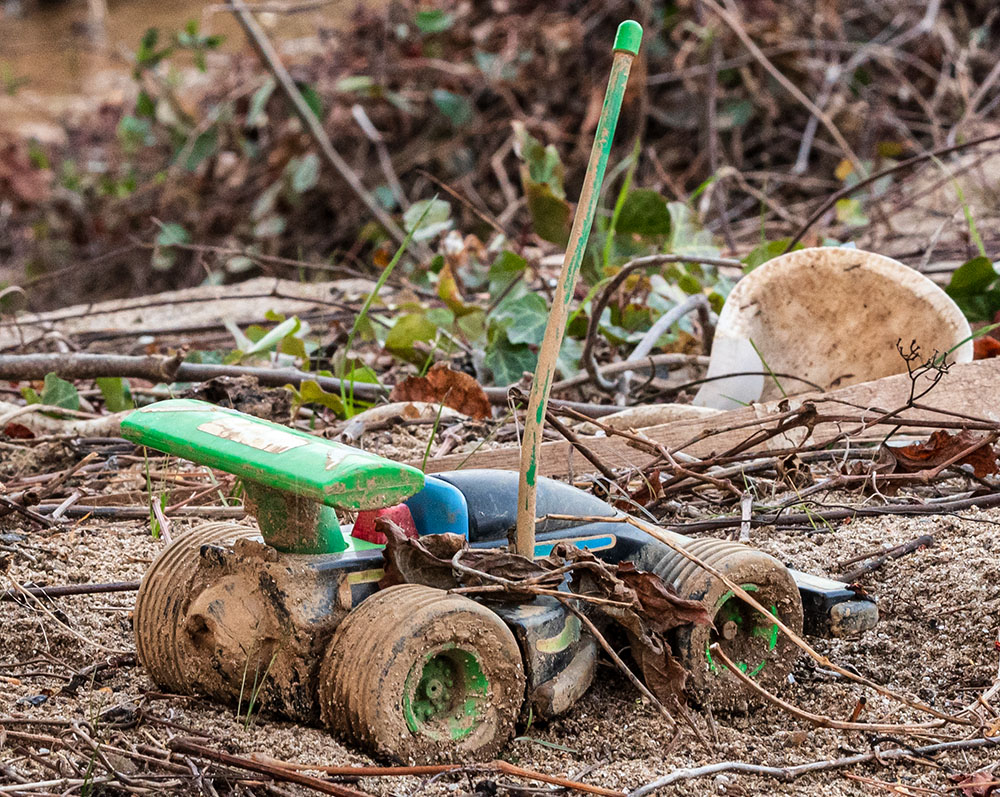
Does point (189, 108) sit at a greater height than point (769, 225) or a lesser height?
greater

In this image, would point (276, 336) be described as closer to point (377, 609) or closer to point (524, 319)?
point (524, 319)

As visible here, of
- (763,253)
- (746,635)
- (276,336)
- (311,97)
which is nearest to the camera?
(746,635)

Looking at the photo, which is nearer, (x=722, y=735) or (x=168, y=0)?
(x=722, y=735)

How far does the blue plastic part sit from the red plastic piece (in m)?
0.01

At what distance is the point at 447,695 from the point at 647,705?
11.4 inches

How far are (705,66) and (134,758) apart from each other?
456 cm

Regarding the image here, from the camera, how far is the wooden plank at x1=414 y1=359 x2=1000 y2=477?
2.20 m

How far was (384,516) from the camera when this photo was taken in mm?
1437

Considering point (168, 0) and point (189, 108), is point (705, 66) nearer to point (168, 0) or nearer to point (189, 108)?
point (189, 108)

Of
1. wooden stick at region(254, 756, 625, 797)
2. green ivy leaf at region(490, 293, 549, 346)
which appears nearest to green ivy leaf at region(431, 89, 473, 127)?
green ivy leaf at region(490, 293, 549, 346)

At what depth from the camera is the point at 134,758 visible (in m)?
1.24

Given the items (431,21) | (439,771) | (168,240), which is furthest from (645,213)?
(431,21)

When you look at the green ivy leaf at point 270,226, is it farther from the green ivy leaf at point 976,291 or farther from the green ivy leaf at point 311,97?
the green ivy leaf at point 976,291

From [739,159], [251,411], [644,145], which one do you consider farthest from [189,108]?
[251,411]
